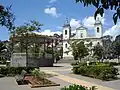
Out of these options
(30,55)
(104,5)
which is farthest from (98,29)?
(104,5)

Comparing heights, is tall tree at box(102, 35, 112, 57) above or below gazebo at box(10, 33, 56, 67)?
above

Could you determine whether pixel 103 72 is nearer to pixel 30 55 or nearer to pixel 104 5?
pixel 104 5

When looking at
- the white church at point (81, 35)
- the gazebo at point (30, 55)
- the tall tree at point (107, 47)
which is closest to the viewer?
the gazebo at point (30, 55)

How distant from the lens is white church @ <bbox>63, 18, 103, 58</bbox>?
97.1 meters

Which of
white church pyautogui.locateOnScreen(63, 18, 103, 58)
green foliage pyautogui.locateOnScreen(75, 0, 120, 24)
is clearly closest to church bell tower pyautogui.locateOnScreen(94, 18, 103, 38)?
white church pyautogui.locateOnScreen(63, 18, 103, 58)

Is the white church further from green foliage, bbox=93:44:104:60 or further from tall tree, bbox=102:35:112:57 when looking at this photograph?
green foliage, bbox=93:44:104:60

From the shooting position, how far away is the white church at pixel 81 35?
97125 millimetres

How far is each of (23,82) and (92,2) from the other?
17.6 meters

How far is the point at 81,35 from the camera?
3996 inches

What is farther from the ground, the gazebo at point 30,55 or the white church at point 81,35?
the white church at point 81,35

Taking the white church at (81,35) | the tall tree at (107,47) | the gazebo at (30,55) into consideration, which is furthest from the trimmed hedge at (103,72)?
the white church at (81,35)

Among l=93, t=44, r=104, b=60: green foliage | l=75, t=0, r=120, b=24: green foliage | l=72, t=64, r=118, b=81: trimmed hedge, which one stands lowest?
l=72, t=64, r=118, b=81: trimmed hedge

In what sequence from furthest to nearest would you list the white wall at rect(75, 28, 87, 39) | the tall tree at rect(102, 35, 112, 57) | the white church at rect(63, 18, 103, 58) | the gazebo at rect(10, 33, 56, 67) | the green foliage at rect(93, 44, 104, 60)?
the white wall at rect(75, 28, 87, 39) < the white church at rect(63, 18, 103, 58) < the tall tree at rect(102, 35, 112, 57) < the green foliage at rect(93, 44, 104, 60) < the gazebo at rect(10, 33, 56, 67)

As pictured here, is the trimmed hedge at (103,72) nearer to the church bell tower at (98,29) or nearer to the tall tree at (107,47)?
the tall tree at (107,47)
